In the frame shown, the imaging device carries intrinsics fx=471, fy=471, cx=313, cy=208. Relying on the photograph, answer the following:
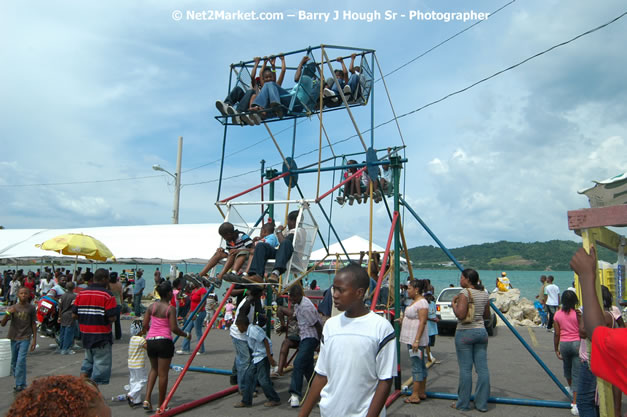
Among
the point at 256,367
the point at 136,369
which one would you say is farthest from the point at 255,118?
the point at 136,369

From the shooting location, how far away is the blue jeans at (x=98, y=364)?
7.00m

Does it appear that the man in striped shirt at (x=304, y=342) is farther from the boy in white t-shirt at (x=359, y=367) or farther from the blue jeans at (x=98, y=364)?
the boy in white t-shirt at (x=359, y=367)

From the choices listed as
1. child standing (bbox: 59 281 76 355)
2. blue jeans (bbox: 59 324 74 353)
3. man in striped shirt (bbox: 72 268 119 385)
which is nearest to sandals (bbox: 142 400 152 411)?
man in striped shirt (bbox: 72 268 119 385)

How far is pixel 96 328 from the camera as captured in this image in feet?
22.9

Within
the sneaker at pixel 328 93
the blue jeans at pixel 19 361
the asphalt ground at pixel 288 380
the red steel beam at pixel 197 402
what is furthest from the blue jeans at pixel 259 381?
the sneaker at pixel 328 93

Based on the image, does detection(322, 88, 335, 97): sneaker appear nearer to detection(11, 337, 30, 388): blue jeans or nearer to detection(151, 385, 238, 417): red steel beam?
detection(151, 385, 238, 417): red steel beam

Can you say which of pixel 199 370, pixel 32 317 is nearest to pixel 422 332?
pixel 199 370

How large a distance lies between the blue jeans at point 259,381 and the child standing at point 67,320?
245 inches

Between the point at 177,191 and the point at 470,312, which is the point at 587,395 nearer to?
the point at 470,312

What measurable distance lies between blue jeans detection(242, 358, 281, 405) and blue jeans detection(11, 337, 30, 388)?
3856mm

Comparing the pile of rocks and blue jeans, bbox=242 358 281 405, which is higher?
blue jeans, bbox=242 358 281 405

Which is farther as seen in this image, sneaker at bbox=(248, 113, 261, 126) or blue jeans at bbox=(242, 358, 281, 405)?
sneaker at bbox=(248, 113, 261, 126)

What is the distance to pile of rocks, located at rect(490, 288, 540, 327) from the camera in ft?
66.4

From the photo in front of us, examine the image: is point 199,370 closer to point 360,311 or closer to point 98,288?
point 98,288
